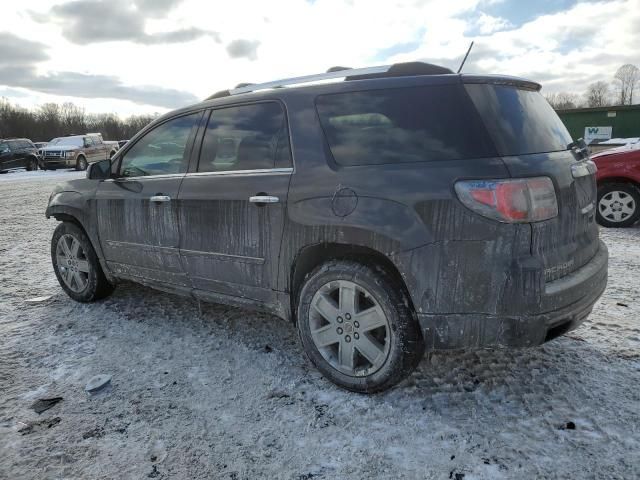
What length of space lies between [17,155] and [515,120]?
27.4 metres

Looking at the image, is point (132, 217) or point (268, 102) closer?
point (268, 102)

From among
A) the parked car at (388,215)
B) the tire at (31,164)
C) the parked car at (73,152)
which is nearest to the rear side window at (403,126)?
the parked car at (388,215)

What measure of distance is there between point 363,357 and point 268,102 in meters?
1.74

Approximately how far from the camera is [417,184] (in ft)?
7.97

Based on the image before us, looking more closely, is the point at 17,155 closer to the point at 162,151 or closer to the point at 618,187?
the point at 162,151

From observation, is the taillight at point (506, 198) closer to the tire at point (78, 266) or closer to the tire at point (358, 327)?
the tire at point (358, 327)

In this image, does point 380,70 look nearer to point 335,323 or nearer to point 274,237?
point 274,237

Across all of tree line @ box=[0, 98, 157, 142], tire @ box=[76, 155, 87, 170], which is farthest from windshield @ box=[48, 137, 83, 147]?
→ tree line @ box=[0, 98, 157, 142]

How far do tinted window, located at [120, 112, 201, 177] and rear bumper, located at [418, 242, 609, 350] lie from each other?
7.21 ft

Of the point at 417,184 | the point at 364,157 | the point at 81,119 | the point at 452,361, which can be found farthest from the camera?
the point at 81,119

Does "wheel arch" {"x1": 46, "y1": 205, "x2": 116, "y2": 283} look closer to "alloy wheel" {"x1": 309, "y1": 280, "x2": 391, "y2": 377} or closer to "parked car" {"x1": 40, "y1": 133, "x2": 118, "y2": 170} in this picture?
"alloy wheel" {"x1": 309, "y1": 280, "x2": 391, "y2": 377}

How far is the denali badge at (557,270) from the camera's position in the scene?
2342 millimetres

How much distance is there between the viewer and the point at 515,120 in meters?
2.56

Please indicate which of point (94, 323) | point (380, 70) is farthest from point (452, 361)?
point (94, 323)
